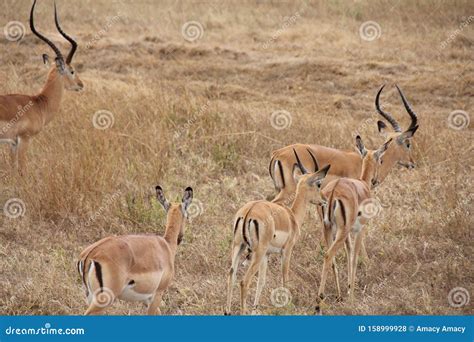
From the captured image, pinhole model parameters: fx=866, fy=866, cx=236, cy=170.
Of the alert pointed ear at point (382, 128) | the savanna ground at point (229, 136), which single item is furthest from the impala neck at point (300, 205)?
the alert pointed ear at point (382, 128)

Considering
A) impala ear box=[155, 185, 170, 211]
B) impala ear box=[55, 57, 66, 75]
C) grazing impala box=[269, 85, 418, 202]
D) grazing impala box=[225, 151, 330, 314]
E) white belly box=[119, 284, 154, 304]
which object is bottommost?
white belly box=[119, 284, 154, 304]

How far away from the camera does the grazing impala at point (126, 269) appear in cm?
425

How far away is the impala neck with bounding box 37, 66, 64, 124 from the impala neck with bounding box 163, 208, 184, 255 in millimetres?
3542

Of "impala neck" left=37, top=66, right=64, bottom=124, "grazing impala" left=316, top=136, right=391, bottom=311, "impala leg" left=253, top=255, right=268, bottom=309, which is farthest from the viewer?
"impala neck" left=37, top=66, right=64, bottom=124

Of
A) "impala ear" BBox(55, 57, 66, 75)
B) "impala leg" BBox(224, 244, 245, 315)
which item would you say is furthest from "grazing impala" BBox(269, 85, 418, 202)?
"impala ear" BBox(55, 57, 66, 75)

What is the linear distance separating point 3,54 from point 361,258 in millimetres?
8660

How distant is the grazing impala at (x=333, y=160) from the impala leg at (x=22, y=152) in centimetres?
225

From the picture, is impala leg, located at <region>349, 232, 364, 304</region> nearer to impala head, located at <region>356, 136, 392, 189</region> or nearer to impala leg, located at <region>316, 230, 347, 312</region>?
impala leg, located at <region>316, 230, 347, 312</region>

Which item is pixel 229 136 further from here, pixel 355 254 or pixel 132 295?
pixel 132 295

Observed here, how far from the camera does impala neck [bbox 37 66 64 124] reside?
8398 millimetres

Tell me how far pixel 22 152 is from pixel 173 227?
324 centimetres

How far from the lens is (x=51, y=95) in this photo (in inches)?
336

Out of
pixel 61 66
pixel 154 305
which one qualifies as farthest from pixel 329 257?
pixel 61 66

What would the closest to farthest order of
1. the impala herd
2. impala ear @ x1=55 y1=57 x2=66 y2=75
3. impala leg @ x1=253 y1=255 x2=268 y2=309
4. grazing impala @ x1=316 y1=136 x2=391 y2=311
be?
the impala herd
impala leg @ x1=253 y1=255 x2=268 y2=309
grazing impala @ x1=316 y1=136 x2=391 y2=311
impala ear @ x1=55 y1=57 x2=66 y2=75
